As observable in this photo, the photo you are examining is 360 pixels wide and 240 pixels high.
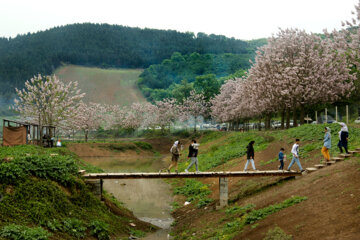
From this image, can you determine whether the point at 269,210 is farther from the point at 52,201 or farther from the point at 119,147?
the point at 119,147

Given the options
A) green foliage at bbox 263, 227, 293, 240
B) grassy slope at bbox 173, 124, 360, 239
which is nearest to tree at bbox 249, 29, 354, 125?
grassy slope at bbox 173, 124, 360, 239

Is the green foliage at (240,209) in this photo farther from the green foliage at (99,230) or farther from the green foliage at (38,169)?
the green foliage at (38,169)

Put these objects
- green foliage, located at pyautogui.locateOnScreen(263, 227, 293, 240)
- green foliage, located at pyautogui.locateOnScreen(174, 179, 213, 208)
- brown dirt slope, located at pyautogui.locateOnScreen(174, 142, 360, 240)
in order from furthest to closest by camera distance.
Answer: green foliage, located at pyautogui.locateOnScreen(174, 179, 213, 208) → green foliage, located at pyautogui.locateOnScreen(263, 227, 293, 240) → brown dirt slope, located at pyautogui.locateOnScreen(174, 142, 360, 240)

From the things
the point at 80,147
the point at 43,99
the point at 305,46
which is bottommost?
the point at 80,147

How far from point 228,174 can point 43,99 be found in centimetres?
4387

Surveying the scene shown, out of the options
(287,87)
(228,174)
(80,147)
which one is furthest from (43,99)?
(228,174)

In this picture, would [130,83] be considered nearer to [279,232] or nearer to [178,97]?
[178,97]

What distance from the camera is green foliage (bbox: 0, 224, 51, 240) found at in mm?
14742

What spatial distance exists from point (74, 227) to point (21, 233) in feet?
13.6

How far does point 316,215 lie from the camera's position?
15672 millimetres

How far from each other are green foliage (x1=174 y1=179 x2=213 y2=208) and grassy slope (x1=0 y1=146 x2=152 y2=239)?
535 centimetres

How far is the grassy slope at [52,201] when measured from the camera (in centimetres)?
1752

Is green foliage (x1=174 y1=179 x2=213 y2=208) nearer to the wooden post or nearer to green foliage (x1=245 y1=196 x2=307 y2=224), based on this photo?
the wooden post

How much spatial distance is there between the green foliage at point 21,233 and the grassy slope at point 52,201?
19 cm
